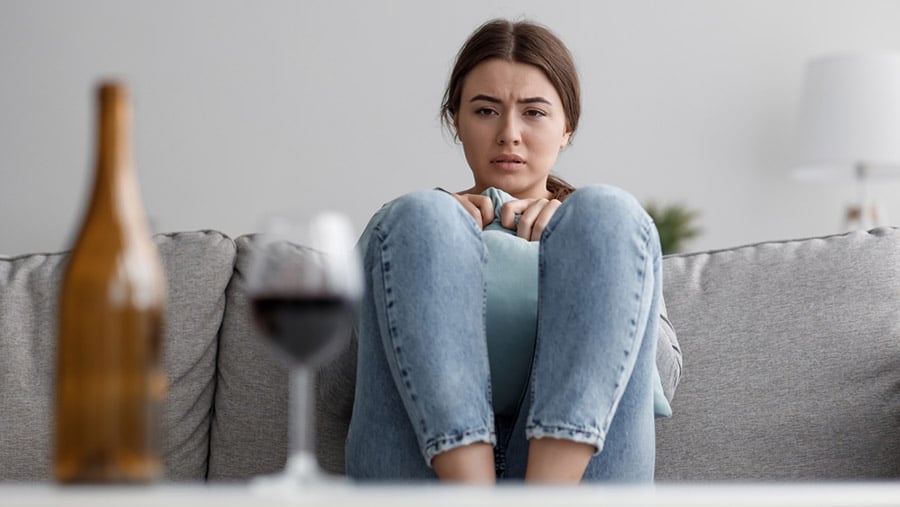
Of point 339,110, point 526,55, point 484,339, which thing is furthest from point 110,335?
point 339,110

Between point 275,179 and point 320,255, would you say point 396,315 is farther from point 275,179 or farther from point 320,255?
point 275,179

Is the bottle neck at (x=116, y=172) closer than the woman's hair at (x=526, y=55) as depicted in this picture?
Yes

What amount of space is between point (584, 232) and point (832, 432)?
0.75 meters

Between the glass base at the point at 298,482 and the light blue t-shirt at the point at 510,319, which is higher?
the glass base at the point at 298,482

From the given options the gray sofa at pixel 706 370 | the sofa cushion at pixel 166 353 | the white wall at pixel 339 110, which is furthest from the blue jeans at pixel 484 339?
the white wall at pixel 339 110

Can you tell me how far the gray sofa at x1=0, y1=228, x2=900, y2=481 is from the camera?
172cm

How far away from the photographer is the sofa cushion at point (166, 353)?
1.73 meters

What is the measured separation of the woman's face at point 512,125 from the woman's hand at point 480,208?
25 centimetres

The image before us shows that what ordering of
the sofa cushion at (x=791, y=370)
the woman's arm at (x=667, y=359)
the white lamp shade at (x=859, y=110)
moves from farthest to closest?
the white lamp shade at (x=859, y=110) → the sofa cushion at (x=791, y=370) → the woman's arm at (x=667, y=359)

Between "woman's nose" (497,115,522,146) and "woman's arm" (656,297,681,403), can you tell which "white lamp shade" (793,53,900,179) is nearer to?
"woman's nose" (497,115,522,146)

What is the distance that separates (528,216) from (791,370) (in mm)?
521

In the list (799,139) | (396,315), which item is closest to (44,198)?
(799,139)

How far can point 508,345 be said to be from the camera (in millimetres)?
1388

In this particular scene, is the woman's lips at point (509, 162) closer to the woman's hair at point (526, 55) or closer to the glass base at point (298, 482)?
the woman's hair at point (526, 55)
